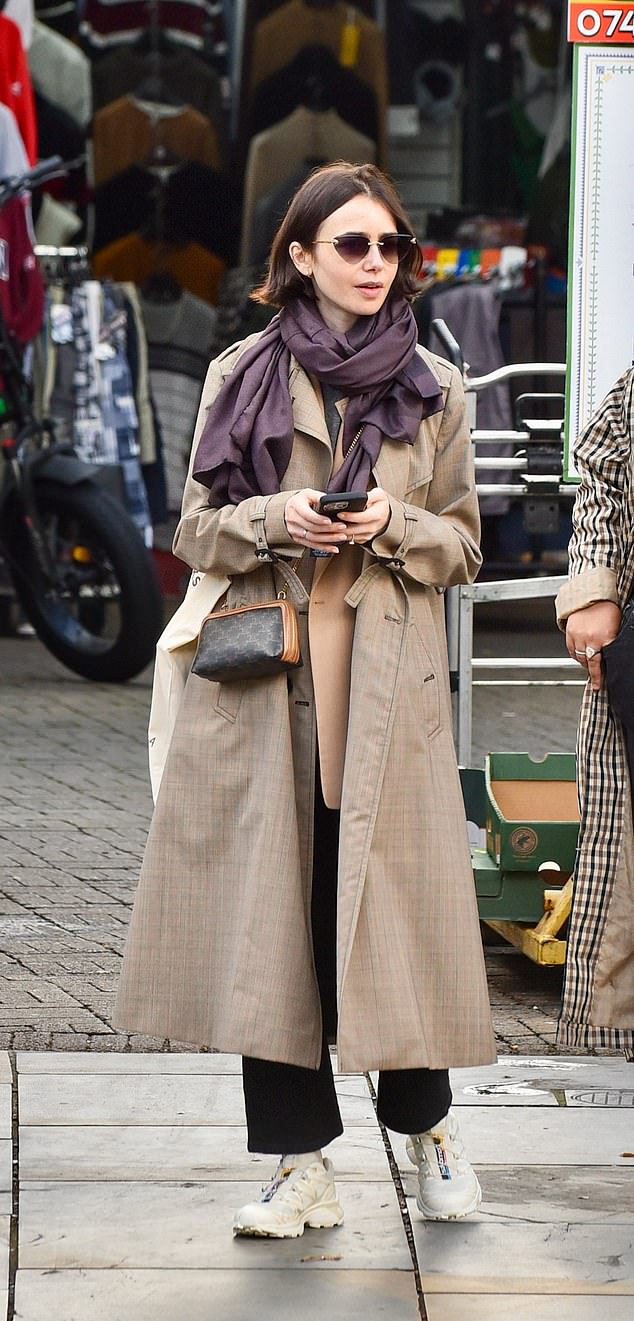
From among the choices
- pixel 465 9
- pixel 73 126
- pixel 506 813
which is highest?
pixel 465 9

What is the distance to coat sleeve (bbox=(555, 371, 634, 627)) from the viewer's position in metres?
3.55

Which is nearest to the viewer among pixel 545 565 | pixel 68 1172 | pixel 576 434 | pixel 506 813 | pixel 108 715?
pixel 68 1172

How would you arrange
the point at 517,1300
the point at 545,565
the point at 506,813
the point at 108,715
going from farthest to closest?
the point at 545,565 → the point at 108,715 → the point at 506,813 → the point at 517,1300

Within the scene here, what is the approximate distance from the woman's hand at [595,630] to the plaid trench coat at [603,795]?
0.02 m

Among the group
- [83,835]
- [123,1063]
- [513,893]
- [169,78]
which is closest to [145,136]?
[169,78]

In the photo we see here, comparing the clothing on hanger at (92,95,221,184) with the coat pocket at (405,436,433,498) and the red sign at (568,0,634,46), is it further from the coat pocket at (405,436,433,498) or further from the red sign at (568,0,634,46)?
the coat pocket at (405,436,433,498)

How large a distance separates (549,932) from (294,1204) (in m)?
1.50

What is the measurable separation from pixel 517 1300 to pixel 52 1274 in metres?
0.76

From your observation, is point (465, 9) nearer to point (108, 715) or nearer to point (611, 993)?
point (108, 715)

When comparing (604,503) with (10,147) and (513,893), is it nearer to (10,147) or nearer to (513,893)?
(513,893)

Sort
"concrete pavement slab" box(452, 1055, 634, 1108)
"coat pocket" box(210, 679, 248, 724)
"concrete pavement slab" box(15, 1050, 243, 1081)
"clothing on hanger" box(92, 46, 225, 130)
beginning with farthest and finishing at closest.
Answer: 1. "clothing on hanger" box(92, 46, 225, 130)
2. "concrete pavement slab" box(15, 1050, 243, 1081)
3. "concrete pavement slab" box(452, 1055, 634, 1108)
4. "coat pocket" box(210, 679, 248, 724)

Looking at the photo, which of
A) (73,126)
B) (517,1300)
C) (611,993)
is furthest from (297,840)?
(73,126)

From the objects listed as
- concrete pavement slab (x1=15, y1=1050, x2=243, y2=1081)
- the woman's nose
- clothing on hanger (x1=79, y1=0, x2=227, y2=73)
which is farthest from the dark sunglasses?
clothing on hanger (x1=79, y1=0, x2=227, y2=73)

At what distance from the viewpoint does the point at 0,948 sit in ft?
17.3
